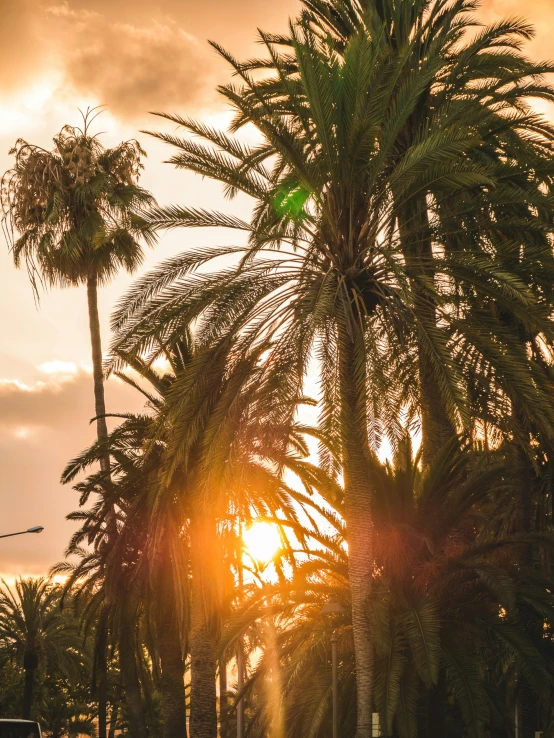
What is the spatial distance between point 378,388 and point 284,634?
928 centimetres

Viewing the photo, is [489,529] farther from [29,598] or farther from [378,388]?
[29,598]


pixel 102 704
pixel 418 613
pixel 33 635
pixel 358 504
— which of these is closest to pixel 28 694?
pixel 33 635

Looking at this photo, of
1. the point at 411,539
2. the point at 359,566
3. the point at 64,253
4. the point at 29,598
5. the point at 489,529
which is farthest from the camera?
the point at 29,598

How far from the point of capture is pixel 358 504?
17359 mm

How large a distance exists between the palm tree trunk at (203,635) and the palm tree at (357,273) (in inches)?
358

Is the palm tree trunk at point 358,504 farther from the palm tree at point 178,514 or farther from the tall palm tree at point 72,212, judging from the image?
the tall palm tree at point 72,212

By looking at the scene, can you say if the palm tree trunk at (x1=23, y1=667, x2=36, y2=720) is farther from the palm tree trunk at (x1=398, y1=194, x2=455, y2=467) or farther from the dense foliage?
the palm tree trunk at (x1=398, y1=194, x2=455, y2=467)

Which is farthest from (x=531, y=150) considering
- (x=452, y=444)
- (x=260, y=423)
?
(x=260, y=423)

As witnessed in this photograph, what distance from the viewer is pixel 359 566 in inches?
685

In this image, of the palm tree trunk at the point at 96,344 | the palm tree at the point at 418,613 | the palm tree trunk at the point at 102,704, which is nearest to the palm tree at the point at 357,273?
the palm tree at the point at 418,613

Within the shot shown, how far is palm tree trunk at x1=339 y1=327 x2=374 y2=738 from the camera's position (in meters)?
16.4

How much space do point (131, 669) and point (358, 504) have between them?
51.7 feet

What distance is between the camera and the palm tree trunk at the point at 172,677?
27859 millimetres

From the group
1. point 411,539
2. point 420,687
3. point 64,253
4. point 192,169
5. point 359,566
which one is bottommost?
point 420,687
